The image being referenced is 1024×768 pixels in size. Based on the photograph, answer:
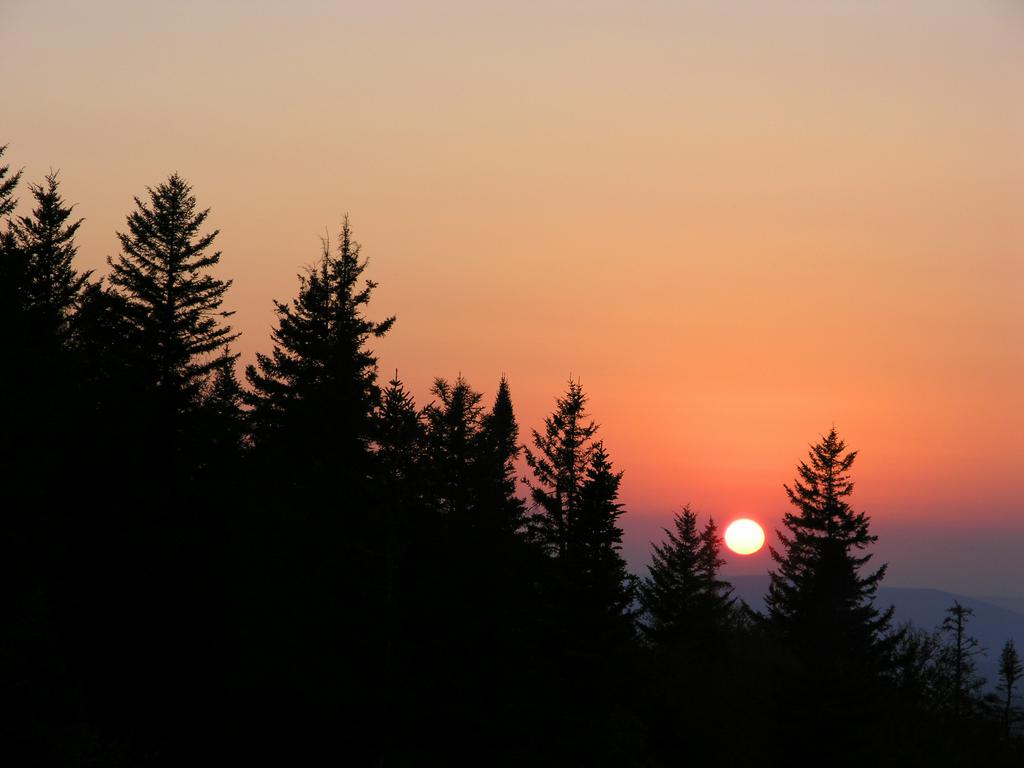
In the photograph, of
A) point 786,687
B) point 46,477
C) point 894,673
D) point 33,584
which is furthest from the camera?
point 894,673

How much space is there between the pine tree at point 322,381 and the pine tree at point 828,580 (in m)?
34.7

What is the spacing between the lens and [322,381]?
44.5m

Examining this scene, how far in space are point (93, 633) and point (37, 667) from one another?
32.3 feet

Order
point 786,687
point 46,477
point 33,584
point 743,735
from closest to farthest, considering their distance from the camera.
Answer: point 33,584 → point 46,477 → point 786,687 → point 743,735

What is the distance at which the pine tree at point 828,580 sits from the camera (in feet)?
219

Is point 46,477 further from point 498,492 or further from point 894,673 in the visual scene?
point 894,673

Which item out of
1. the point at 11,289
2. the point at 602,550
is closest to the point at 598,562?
the point at 602,550

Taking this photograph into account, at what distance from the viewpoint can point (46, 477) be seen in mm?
32281

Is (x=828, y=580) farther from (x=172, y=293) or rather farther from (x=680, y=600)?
(x=172, y=293)

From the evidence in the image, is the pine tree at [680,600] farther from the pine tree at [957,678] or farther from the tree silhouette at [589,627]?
the tree silhouette at [589,627]

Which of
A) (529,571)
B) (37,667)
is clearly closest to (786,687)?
(529,571)

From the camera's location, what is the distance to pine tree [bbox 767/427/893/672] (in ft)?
219

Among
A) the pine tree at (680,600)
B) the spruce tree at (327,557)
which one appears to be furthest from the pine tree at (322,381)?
the pine tree at (680,600)

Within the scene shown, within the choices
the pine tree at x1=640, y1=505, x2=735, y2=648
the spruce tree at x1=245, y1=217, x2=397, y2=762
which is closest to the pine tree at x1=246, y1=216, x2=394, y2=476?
the spruce tree at x1=245, y1=217, x2=397, y2=762
